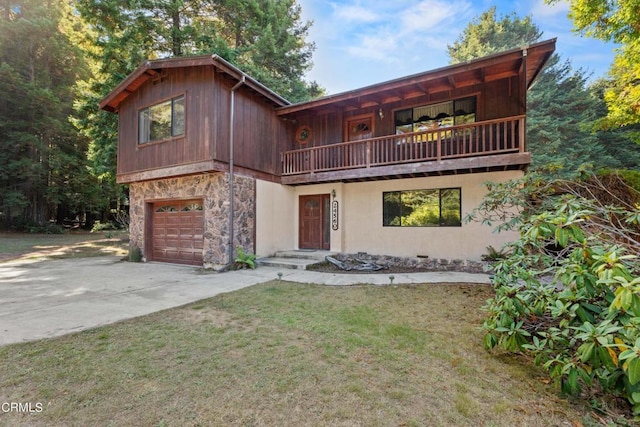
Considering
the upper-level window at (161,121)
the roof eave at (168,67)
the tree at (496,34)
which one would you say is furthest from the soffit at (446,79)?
the tree at (496,34)

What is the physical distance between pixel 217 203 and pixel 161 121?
11.8ft

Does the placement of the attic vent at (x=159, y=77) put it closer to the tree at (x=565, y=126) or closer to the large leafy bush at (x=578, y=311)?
the large leafy bush at (x=578, y=311)

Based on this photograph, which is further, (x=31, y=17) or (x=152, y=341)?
(x=31, y=17)

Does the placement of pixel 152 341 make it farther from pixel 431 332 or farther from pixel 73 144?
pixel 73 144

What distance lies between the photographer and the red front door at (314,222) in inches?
417

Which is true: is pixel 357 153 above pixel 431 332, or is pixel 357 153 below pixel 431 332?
above

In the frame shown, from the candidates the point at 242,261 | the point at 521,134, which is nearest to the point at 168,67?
the point at 242,261

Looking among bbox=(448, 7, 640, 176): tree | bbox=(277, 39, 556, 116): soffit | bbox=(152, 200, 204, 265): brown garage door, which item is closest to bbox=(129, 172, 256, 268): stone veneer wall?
bbox=(152, 200, 204, 265): brown garage door

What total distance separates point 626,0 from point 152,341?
12.7 meters

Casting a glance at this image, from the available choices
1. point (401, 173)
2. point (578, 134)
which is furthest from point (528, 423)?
point (578, 134)

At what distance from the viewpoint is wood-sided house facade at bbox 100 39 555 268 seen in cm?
815

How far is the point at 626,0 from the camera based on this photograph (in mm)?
7375

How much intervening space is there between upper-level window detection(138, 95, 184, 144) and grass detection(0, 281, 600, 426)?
22.3 ft

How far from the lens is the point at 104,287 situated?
6277 mm
